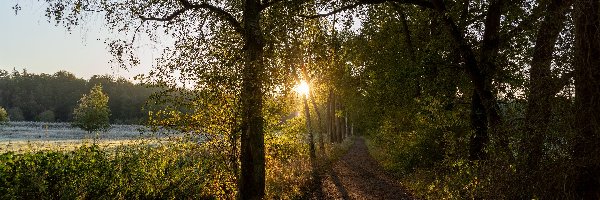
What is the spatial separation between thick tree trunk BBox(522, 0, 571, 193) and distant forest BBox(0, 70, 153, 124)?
14427 centimetres

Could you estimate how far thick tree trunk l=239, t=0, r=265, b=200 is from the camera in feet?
32.1

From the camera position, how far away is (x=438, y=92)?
14375 mm

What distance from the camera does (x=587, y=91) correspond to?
5973 mm

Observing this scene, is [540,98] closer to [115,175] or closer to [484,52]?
Result: [484,52]

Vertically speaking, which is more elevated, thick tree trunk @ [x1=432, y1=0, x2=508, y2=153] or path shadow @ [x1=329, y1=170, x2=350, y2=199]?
thick tree trunk @ [x1=432, y1=0, x2=508, y2=153]

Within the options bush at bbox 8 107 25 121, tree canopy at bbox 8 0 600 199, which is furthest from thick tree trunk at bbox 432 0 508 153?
bush at bbox 8 107 25 121

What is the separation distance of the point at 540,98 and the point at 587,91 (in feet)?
1.98

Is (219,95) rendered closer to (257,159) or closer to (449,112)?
(257,159)

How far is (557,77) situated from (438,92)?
824 centimetres

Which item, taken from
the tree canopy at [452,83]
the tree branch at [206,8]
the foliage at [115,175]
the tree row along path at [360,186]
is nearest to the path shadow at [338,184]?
the tree row along path at [360,186]

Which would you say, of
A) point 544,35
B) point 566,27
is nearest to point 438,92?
point 544,35

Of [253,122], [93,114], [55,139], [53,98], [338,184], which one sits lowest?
[338,184]

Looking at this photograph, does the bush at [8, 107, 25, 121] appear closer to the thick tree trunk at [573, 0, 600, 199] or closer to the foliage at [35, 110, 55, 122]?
the foliage at [35, 110, 55, 122]

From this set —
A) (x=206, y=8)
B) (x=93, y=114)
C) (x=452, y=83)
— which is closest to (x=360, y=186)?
(x=452, y=83)
